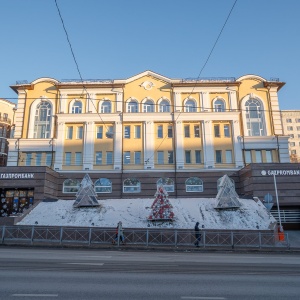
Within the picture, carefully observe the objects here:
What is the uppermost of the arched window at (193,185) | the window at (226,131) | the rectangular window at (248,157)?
the window at (226,131)

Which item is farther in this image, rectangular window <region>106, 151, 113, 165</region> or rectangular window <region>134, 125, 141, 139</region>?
rectangular window <region>134, 125, 141, 139</region>

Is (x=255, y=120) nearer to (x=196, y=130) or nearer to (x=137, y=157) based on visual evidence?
(x=196, y=130)

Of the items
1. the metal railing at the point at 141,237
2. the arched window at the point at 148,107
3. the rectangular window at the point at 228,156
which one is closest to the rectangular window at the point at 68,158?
the arched window at the point at 148,107

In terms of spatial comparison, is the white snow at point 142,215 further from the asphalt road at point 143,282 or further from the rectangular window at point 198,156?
the asphalt road at point 143,282

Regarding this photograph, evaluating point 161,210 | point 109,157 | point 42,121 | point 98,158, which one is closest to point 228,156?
point 109,157

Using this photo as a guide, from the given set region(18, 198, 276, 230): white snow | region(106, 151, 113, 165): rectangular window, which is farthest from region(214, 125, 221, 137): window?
region(106, 151, 113, 165): rectangular window

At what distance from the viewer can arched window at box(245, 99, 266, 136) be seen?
39.0 metres

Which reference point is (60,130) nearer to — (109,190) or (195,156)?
(109,190)

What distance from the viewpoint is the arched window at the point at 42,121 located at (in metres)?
39.4

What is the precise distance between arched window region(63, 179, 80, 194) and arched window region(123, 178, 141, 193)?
5.61m

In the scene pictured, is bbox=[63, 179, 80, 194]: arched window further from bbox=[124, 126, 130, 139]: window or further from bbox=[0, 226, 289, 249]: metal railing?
bbox=[0, 226, 289, 249]: metal railing

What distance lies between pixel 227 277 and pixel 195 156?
29.3 meters

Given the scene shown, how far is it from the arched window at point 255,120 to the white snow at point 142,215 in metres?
12.9

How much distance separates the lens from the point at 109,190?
119ft
